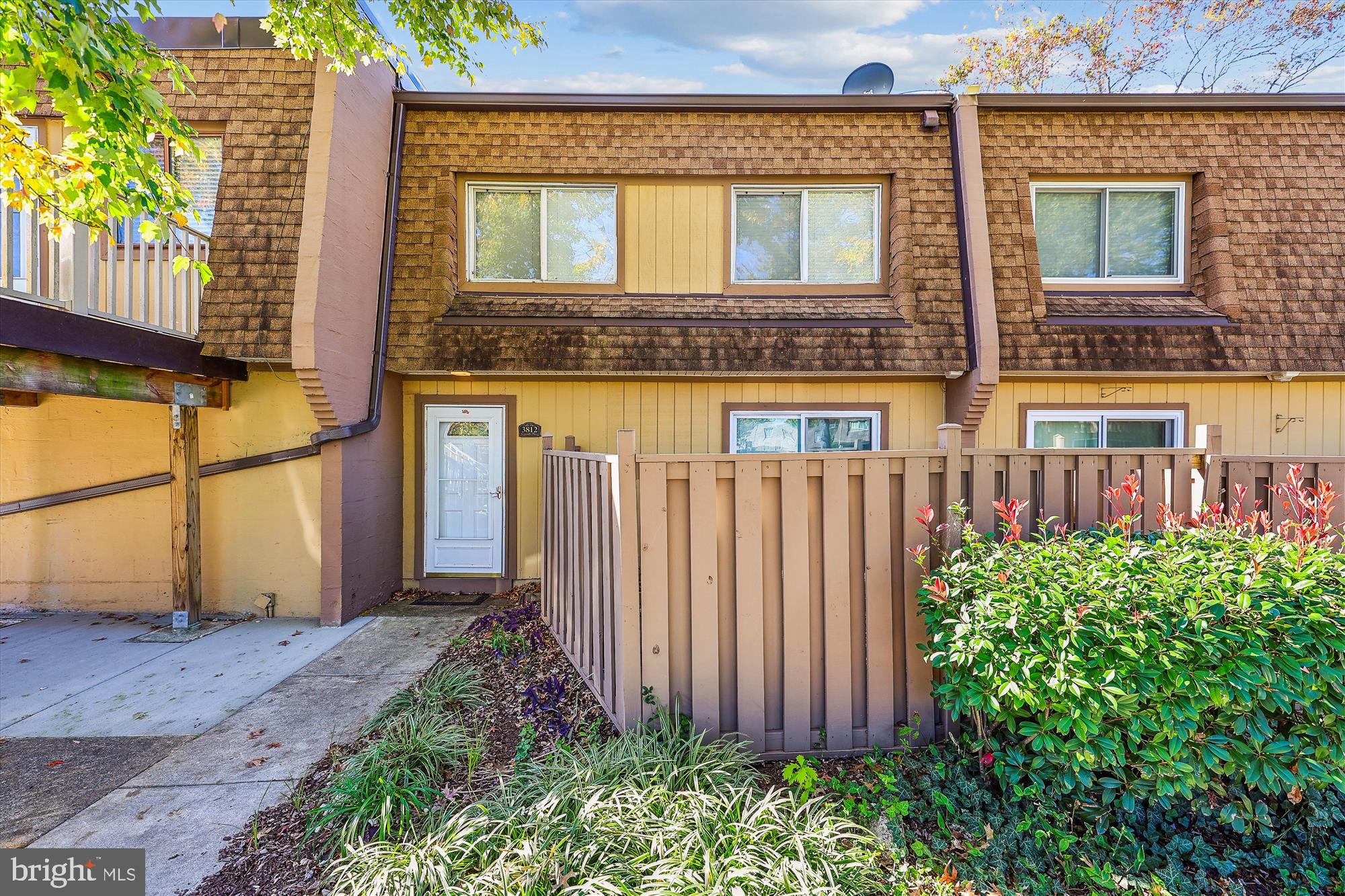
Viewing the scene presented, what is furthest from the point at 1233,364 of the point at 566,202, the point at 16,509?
the point at 16,509

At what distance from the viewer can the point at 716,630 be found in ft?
9.20

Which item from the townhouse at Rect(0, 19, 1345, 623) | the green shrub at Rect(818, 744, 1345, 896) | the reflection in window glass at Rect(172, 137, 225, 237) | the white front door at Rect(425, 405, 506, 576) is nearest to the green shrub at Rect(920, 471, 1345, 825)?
the green shrub at Rect(818, 744, 1345, 896)

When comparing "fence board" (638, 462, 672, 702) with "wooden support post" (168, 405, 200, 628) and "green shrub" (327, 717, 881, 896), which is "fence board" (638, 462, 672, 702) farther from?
"wooden support post" (168, 405, 200, 628)

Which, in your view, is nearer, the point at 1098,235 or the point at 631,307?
the point at 631,307

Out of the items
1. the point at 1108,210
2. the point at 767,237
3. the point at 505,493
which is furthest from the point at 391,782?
the point at 1108,210

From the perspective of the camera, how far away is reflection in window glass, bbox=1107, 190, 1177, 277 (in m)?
6.05

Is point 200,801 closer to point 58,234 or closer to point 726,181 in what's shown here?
point 58,234

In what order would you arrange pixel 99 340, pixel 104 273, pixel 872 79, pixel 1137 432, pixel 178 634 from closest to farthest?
pixel 99 340, pixel 178 634, pixel 104 273, pixel 1137 432, pixel 872 79

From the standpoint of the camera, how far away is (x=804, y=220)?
6.00 m

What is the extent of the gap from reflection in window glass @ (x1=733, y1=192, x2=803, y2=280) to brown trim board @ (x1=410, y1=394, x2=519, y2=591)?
9.94ft

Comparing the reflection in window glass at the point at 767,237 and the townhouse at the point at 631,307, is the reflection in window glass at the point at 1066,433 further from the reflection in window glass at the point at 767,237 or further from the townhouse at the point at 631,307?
the reflection in window glass at the point at 767,237

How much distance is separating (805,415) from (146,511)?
6819 mm

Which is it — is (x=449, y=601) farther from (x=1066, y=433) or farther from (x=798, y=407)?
(x=1066, y=433)

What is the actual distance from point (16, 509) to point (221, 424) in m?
2.02
